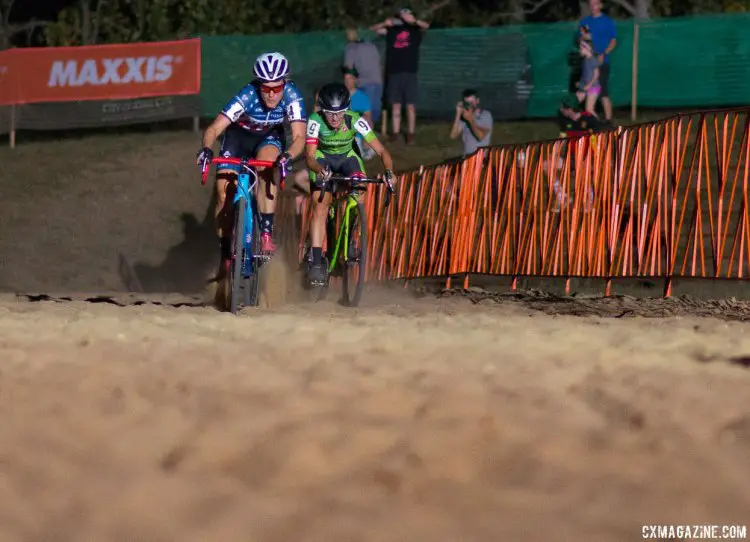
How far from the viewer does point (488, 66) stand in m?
23.2

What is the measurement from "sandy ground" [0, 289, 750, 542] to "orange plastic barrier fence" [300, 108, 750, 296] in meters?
3.52

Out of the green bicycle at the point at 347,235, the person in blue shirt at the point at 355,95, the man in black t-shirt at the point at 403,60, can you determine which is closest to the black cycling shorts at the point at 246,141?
the green bicycle at the point at 347,235

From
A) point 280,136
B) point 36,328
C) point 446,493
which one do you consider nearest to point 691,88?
point 280,136

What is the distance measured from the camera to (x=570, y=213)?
13.2 m

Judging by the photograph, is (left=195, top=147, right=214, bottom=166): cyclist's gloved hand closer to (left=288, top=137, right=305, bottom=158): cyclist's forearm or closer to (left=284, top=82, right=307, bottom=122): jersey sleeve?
(left=288, top=137, right=305, bottom=158): cyclist's forearm

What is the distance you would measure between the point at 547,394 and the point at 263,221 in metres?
5.29

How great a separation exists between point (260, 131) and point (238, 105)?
0.31 m

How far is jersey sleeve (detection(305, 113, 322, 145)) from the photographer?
12.3 meters

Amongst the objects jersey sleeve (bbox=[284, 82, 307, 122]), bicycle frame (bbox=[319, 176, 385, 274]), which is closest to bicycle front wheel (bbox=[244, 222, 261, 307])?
jersey sleeve (bbox=[284, 82, 307, 122])

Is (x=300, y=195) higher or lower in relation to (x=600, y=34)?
lower

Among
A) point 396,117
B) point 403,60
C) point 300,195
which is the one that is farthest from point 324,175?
point 396,117

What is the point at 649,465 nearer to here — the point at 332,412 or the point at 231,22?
the point at 332,412

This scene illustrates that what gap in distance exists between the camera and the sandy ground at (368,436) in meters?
4.53

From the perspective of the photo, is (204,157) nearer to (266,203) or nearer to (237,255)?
(237,255)
